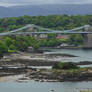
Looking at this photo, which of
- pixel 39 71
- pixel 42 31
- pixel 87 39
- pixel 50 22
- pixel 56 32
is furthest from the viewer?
pixel 50 22

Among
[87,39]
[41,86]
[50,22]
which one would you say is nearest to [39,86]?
[41,86]

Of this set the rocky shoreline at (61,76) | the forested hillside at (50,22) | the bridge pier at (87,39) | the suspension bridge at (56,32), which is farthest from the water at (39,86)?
the forested hillside at (50,22)

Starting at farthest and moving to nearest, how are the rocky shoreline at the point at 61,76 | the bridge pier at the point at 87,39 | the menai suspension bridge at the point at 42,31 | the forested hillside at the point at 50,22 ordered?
1. the forested hillside at the point at 50,22
2. the bridge pier at the point at 87,39
3. the menai suspension bridge at the point at 42,31
4. the rocky shoreline at the point at 61,76

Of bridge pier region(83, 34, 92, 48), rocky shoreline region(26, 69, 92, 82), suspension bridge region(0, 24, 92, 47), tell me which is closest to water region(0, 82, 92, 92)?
rocky shoreline region(26, 69, 92, 82)

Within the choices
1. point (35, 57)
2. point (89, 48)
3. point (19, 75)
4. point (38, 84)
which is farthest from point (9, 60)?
point (89, 48)

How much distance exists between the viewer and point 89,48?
67.1 metres

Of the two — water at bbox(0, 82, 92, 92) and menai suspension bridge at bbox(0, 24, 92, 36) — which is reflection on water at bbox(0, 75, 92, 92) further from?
menai suspension bridge at bbox(0, 24, 92, 36)

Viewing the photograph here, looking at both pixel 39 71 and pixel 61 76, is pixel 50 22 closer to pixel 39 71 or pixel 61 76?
pixel 39 71

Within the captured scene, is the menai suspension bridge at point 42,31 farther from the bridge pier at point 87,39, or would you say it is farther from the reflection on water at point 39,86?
the reflection on water at point 39,86

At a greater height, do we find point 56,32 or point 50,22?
point 50,22

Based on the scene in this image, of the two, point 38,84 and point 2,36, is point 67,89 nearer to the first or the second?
point 38,84

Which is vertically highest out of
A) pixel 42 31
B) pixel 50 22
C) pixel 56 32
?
pixel 50 22

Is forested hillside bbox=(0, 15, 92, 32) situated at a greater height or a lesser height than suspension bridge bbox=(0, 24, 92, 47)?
greater

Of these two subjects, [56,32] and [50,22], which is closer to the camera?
[56,32]
